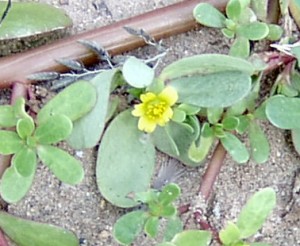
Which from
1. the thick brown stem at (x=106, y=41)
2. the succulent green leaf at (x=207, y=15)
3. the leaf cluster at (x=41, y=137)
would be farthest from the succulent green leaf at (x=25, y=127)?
the succulent green leaf at (x=207, y=15)

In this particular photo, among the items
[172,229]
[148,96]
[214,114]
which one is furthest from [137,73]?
[172,229]

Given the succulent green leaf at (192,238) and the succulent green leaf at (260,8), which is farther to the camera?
the succulent green leaf at (260,8)

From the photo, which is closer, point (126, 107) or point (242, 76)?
point (242, 76)

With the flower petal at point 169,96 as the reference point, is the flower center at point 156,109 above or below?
below

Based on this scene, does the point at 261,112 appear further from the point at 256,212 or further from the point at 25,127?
the point at 25,127

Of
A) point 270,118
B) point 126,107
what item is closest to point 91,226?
point 126,107

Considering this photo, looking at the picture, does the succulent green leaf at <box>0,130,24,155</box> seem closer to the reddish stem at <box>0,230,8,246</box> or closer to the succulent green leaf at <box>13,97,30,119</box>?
the succulent green leaf at <box>13,97,30,119</box>

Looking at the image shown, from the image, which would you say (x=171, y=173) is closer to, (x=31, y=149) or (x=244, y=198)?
(x=244, y=198)

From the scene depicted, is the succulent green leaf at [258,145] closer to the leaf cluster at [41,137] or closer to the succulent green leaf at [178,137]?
the succulent green leaf at [178,137]
